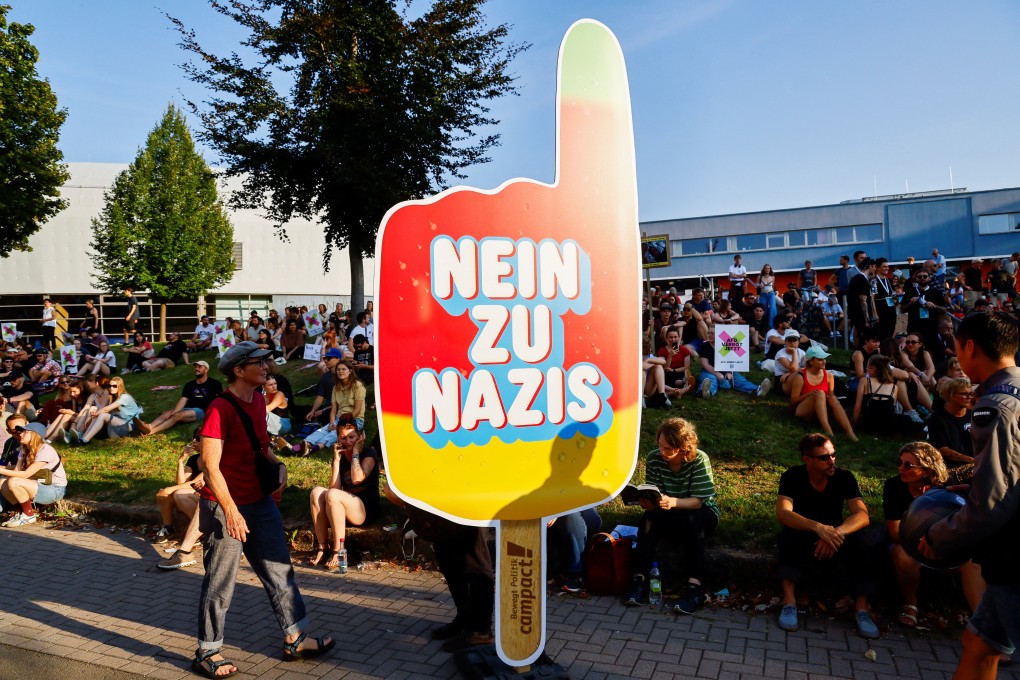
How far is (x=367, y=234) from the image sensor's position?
16.2 metres

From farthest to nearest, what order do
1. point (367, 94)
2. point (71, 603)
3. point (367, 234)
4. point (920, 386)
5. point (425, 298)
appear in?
1. point (367, 234)
2. point (367, 94)
3. point (920, 386)
4. point (71, 603)
5. point (425, 298)

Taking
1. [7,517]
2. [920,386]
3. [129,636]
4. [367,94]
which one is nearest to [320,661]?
[129,636]

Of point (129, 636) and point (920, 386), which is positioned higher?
point (920, 386)

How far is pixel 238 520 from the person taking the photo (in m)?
4.37

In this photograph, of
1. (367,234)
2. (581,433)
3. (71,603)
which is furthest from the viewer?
(367,234)

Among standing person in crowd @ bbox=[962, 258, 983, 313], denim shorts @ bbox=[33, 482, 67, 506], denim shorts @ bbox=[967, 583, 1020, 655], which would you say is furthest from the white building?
denim shorts @ bbox=[967, 583, 1020, 655]

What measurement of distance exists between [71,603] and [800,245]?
4494 centimetres

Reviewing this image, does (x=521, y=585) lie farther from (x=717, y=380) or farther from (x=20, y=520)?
(x=20, y=520)

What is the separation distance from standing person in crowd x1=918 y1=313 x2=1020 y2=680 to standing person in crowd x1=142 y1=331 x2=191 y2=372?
59.6 ft

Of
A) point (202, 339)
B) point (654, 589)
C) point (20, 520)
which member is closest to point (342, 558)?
point (654, 589)

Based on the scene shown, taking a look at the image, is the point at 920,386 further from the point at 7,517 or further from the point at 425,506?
the point at 7,517

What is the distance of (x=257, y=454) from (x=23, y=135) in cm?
1939

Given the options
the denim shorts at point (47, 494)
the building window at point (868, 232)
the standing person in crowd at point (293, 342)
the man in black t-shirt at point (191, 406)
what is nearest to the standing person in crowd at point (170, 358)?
the standing person in crowd at point (293, 342)

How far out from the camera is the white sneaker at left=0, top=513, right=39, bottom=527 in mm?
8594
